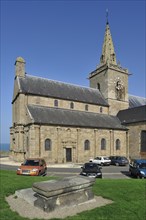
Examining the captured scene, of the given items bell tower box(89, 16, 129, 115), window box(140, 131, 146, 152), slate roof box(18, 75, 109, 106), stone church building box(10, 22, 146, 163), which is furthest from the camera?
bell tower box(89, 16, 129, 115)

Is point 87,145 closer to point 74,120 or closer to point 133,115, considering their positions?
point 74,120

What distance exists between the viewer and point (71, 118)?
36469 millimetres

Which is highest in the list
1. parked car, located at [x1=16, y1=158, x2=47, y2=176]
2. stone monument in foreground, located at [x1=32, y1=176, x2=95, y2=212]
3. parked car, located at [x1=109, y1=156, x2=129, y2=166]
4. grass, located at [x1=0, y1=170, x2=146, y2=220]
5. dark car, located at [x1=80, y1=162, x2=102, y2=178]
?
stone monument in foreground, located at [x1=32, y1=176, x2=95, y2=212]

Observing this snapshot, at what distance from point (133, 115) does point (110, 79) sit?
32.4 ft

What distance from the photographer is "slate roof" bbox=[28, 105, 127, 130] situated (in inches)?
1304

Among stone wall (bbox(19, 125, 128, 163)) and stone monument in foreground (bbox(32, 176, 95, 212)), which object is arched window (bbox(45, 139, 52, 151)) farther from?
stone monument in foreground (bbox(32, 176, 95, 212))

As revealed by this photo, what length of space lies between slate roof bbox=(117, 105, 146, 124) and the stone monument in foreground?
32842mm

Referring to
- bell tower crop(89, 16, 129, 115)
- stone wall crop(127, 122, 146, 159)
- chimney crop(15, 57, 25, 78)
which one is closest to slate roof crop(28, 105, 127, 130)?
stone wall crop(127, 122, 146, 159)

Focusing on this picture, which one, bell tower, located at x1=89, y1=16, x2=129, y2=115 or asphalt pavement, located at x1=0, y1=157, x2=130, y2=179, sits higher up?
bell tower, located at x1=89, y1=16, x2=129, y2=115

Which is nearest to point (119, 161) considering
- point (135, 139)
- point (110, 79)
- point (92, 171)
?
point (135, 139)

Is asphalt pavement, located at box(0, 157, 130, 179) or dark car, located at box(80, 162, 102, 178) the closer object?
dark car, located at box(80, 162, 102, 178)

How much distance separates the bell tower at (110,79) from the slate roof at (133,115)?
246 centimetres

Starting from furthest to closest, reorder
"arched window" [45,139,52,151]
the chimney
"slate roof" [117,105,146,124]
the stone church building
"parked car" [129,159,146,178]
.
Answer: "slate roof" [117,105,146,124], the chimney, the stone church building, "arched window" [45,139,52,151], "parked car" [129,159,146,178]

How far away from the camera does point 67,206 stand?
684cm
